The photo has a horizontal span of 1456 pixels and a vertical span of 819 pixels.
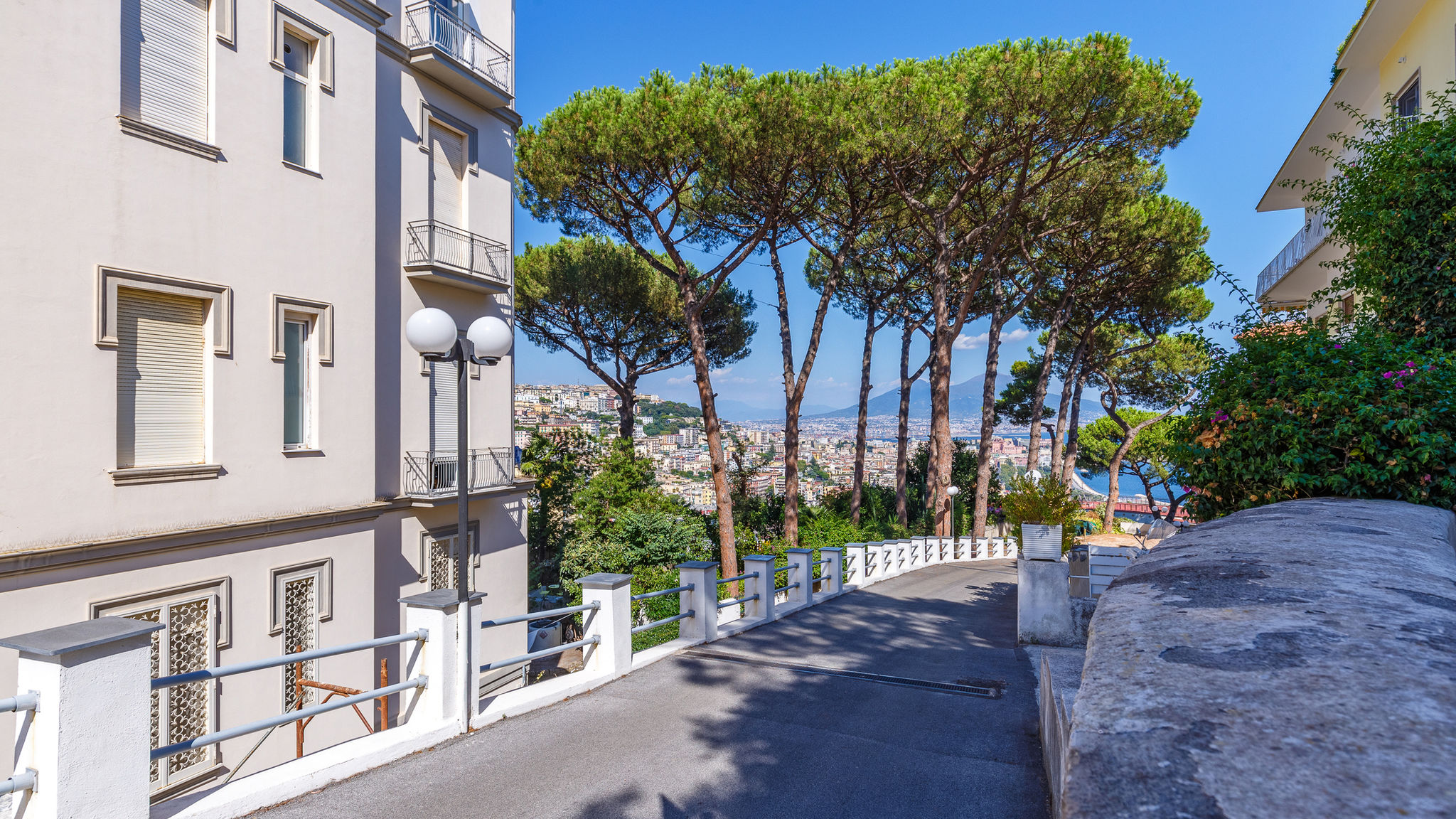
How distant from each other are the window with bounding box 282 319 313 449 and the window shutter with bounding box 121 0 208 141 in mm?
2323

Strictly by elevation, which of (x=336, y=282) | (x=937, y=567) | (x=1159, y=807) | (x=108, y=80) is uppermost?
(x=108, y=80)

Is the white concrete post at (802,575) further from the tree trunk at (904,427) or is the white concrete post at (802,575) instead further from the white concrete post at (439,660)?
the tree trunk at (904,427)

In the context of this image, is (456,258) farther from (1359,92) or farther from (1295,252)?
(1295,252)

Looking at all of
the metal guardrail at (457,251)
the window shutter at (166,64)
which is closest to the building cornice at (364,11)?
the window shutter at (166,64)

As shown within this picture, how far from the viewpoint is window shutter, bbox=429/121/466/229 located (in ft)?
40.7

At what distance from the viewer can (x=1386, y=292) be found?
6406 millimetres

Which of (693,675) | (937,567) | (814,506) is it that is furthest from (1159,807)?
(814,506)

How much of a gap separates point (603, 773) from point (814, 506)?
25789 mm

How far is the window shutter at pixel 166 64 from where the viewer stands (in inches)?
301

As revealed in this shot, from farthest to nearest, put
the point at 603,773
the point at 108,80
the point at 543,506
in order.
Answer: the point at 543,506 → the point at 108,80 → the point at 603,773

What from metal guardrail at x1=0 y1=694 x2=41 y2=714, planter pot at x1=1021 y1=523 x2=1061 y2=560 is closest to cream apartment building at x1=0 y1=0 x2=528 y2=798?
metal guardrail at x1=0 y1=694 x2=41 y2=714

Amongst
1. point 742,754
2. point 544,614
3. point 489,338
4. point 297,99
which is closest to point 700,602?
point 544,614

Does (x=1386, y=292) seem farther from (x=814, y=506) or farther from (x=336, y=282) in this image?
(x=814, y=506)

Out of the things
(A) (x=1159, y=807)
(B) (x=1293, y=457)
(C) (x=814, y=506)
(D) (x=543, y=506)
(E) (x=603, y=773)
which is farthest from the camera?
(C) (x=814, y=506)
